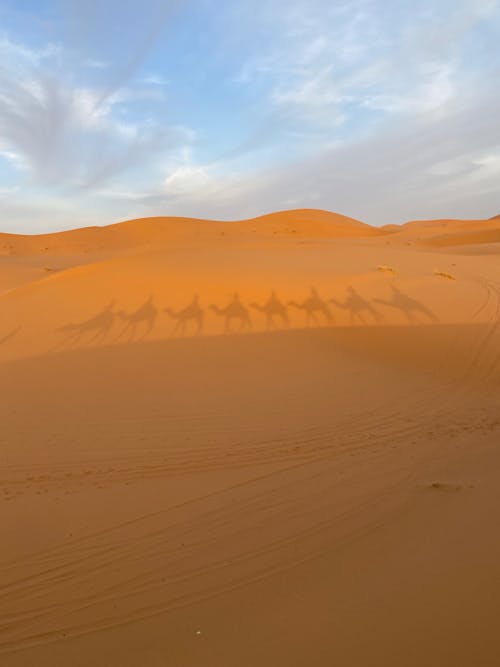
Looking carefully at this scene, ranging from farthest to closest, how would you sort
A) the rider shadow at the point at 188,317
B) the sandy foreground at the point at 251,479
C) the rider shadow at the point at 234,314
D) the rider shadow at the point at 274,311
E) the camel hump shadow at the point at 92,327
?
the rider shadow at the point at 274,311, the rider shadow at the point at 234,314, the rider shadow at the point at 188,317, the camel hump shadow at the point at 92,327, the sandy foreground at the point at 251,479

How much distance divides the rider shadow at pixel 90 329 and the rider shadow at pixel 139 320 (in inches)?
10.6

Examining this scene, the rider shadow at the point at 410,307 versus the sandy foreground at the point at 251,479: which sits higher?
the rider shadow at the point at 410,307

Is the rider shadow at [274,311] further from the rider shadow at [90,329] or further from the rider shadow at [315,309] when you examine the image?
the rider shadow at [90,329]

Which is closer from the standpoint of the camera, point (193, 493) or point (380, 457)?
point (193, 493)

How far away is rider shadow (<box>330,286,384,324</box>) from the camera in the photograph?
10328mm

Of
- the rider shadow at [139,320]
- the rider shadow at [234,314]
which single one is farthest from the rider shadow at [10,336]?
the rider shadow at [234,314]

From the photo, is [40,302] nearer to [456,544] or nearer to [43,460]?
[43,460]

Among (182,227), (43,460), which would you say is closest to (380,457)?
(43,460)

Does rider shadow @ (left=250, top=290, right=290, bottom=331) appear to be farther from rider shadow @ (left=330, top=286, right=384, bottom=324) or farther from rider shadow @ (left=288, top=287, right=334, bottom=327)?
rider shadow @ (left=330, top=286, right=384, bottom=324)

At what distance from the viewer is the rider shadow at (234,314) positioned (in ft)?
32.8

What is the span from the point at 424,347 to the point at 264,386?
343 cm

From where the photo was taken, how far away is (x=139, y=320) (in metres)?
10.5

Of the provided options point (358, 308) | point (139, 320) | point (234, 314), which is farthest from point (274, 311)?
point (139, 320)

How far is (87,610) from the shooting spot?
3.19 meters
